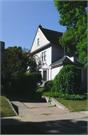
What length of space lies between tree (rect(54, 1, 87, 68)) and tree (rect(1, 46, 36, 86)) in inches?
263

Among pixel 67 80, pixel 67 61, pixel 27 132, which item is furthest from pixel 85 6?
pixel 27 132

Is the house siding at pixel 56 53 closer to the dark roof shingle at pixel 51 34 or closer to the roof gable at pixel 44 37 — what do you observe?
the roof gable at pixel 44 37

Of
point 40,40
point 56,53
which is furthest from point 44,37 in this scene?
point 56,53

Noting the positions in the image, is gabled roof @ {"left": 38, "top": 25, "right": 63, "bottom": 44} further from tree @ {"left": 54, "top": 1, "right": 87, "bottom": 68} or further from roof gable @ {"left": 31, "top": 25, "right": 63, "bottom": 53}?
tree @ {"left": 54, "top": 1, "right": 87, "bottom": 68}

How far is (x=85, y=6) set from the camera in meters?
15.1

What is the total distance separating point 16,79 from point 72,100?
26.4 ft

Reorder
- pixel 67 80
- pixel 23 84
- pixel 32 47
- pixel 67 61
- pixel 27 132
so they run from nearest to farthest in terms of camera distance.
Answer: pixel 27 132 → pixel 67 80 → pixel 23 84 → pixel 67 61 → pixel 32 47

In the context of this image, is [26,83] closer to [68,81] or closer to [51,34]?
[68,81]

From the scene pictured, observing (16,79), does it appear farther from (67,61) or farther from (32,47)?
(32,47)

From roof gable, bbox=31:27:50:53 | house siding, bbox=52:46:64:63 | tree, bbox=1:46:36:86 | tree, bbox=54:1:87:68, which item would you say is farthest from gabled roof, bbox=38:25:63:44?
tree, bbox=54:1:87:68

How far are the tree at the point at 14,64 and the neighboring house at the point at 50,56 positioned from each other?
2.03 m

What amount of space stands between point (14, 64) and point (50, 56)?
537 cm

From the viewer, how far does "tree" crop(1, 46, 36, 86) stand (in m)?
17.1

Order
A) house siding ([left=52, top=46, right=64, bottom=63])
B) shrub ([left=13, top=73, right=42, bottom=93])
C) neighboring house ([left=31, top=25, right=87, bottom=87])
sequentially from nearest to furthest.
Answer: shrub ([left=13, top=73, right=42, bottom=93])
neighboring house ([left=31, top=25, right=87, bottom=87])
house siding ([left=52, top=46, right=64, bottom=63])
